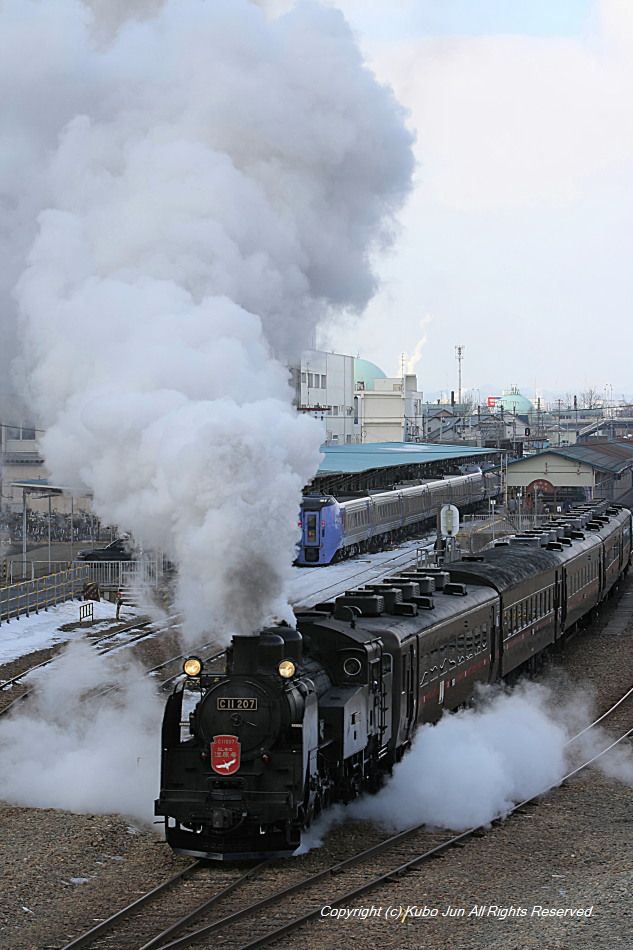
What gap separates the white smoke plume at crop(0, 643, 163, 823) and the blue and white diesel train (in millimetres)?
11428

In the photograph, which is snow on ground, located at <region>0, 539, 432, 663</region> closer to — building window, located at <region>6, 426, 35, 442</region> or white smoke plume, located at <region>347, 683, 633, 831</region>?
building window, located at <region>6, 426, 35, 442</region>

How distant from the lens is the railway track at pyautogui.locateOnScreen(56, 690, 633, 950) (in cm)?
966

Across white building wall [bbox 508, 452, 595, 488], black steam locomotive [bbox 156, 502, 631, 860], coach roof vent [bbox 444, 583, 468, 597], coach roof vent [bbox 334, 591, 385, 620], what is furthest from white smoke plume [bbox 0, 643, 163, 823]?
white building wall [bbox 508, 452, 595, 488]

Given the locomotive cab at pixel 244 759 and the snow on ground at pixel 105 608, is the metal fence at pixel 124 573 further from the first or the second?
the locomotive cab at pixel 244 759

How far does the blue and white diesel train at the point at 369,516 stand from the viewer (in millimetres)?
40531

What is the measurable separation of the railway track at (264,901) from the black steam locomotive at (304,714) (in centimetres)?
58

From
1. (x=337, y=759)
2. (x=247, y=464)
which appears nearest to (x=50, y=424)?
(x=247, y=464)

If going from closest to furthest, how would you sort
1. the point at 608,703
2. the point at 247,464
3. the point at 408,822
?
the point at 247,464 → the point at 408,822 → the point at 608,703

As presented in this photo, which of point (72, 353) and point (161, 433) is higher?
point (72, 353)

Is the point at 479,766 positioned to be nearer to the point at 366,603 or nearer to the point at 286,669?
the point at 366,603

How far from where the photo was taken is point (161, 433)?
1333 cm

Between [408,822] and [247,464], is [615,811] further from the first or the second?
[247,464]

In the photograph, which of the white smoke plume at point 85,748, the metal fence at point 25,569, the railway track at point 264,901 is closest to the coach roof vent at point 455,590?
the white smoke plume at point 85,748

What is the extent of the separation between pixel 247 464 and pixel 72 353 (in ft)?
12.5
